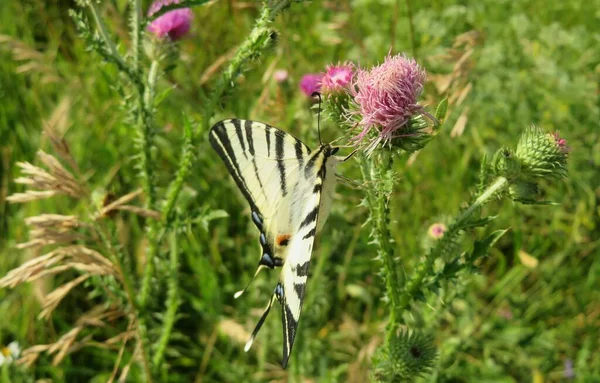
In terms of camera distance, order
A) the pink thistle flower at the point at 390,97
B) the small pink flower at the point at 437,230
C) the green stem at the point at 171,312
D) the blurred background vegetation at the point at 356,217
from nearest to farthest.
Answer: the pink thistle flower at the point at 390,97 → the green stem at the point at 171,312 → the small pink flower at the point at 437,230 → the blurred background vegetation at the point at 356,217

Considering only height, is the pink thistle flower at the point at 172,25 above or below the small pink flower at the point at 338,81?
above

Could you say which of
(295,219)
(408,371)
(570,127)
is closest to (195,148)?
(295,219)

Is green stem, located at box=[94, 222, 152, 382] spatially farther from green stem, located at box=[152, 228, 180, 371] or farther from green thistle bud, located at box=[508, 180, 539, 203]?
green thistle bud, located at box=[508, 180, 539, 203]

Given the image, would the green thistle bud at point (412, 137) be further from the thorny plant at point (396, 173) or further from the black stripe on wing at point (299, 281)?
the black stripe on wing at point (299, 281)

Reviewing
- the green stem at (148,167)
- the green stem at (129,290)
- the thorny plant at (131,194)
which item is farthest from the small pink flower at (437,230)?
the green stem at (129,290)

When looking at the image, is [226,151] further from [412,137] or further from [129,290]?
[129,290]

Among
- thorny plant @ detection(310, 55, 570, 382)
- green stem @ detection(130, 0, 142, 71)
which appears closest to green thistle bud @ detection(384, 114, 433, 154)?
thorny plant @ detection(310, 55, 570, 382)

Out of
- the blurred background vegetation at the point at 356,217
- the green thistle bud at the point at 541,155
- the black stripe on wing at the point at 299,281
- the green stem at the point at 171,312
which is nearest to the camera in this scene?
the black stripe on wing at the point at 299,281

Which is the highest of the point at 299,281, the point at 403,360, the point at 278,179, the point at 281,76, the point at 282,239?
the point at 281,76

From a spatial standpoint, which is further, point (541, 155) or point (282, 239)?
point (282, 239)

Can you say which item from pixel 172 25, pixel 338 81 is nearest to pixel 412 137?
pixel 338 81
